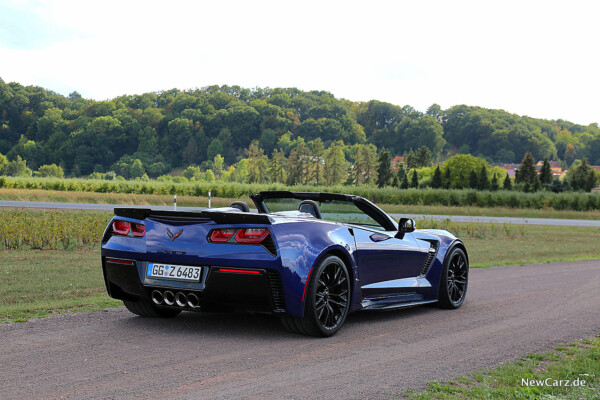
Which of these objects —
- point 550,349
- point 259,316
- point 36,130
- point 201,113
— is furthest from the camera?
point 201,113

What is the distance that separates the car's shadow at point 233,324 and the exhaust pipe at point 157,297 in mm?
322

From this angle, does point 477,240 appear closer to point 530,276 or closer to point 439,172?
point 530,276

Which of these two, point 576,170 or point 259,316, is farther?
point 576,170

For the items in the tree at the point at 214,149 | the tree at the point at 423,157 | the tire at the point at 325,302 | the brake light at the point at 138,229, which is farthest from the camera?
the tree at the point at 214,149

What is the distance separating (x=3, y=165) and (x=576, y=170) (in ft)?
331

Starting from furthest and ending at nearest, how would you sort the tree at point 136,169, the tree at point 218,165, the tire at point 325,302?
the tree at point 218,165 → the tree at point 136,169 → the tire at point 325,302

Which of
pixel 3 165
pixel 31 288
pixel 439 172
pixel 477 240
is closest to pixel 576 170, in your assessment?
pixel 439 172

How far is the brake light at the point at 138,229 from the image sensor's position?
616cm

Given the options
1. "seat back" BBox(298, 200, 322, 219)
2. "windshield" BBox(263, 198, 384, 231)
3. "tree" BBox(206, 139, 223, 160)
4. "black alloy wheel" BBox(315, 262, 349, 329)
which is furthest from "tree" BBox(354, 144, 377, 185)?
"black alloy wheel" BBox(315, 262, 349, 329)

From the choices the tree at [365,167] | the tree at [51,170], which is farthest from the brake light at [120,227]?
the tree at [51,170]

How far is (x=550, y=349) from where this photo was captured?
20.1 ft

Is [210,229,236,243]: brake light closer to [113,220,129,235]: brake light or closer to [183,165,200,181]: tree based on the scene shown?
[113,220,129,235]: brake light

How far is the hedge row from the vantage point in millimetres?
55312

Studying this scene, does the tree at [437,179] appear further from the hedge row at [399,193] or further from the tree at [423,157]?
the hedge row at [399,193]
